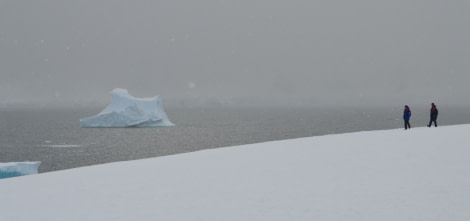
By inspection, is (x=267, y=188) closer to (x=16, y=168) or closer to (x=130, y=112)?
(x=16, y=168)

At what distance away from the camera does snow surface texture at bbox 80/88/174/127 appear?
204 feet

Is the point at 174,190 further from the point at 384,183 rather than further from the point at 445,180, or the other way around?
the point at 445,180

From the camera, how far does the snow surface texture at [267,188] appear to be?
7012mm

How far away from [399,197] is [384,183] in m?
1.03

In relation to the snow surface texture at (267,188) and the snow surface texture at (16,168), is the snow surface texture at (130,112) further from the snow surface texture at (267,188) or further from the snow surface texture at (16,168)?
the snow surface texture at (267,188)

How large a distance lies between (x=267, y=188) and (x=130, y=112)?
59945 mm

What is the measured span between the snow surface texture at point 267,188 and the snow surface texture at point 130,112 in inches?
1984

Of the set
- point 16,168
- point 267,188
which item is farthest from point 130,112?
point 267,188

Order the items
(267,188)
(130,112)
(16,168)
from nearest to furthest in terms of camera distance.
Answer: (267,188) → (16,168) → (130,112)

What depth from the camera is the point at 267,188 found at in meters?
8.57

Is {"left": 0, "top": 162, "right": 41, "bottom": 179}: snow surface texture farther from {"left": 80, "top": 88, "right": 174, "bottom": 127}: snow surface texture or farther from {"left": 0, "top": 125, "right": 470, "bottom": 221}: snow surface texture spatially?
{"left": 80, "top": 88, "right": 174, "bottom": 127}: snow surface texture

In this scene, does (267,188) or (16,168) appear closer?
(267,188)

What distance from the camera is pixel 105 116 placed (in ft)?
220

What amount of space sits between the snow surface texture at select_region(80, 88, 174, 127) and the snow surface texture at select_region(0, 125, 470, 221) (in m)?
50.4
